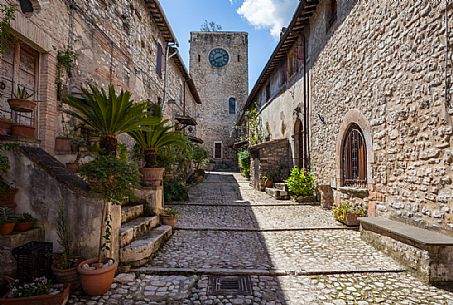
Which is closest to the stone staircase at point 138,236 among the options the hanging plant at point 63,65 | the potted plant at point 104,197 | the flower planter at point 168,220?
the flower planter at point 168,220

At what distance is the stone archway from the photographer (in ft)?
18.6

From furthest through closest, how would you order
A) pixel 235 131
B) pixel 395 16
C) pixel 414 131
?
1. pixel 235 131
2. pixel 395 16
3. pixel 414 131

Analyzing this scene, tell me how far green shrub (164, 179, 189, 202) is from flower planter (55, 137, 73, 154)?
13.0 feet

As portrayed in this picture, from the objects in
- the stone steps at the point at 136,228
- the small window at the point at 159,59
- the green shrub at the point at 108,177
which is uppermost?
the small window at the point at 159,59

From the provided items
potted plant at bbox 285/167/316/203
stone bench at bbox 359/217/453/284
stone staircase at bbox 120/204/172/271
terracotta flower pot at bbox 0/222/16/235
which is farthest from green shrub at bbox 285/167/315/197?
terracotta flower pot at bbox 0/222/16/235

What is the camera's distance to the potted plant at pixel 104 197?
9.35ft

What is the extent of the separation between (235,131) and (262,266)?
2370 centimetres

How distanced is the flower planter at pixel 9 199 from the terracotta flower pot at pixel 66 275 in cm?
93

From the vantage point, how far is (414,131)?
438cm

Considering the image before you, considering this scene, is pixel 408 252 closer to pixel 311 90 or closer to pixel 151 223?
pixel 151 223

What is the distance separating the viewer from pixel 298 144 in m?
10.8

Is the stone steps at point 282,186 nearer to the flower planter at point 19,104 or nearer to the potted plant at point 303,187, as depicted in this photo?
the potted plant at point 303,187

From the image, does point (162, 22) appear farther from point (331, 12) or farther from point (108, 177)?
point (108, 177)

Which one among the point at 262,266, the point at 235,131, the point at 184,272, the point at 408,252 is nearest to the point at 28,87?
the point at 184,272
